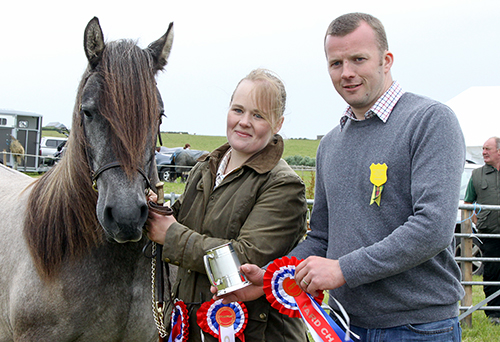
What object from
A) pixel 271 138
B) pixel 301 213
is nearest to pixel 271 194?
pixel 301 213

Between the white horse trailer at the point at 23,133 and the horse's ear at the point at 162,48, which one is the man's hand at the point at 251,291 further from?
the white horse trailer at the point at 23,133

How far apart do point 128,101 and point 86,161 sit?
0.46 meters

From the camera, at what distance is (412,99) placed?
173cm

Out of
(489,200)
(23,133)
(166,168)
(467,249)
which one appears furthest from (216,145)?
(467,249)

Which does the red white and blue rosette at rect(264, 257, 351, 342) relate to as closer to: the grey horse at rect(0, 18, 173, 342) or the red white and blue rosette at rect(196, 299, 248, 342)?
the red white and blue rosette at rect(196, 299, 248, 342)

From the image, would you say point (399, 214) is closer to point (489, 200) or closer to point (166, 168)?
point (489, 200)

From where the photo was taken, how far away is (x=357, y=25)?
66.3 inches

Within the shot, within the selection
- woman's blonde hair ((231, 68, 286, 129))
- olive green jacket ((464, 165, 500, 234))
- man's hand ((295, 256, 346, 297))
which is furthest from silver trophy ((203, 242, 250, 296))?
olive green jacket ((464, 165, 500, 234))

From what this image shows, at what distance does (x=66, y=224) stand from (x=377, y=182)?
166 centimetres

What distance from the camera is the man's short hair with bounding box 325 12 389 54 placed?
169 cm

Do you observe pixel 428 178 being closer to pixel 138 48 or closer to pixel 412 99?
pixel 412 99

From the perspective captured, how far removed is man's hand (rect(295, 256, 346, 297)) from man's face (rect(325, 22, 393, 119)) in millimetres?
710

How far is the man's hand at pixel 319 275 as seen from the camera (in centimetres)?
154

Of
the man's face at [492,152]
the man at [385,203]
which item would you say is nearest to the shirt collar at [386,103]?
the man at [385,203]
